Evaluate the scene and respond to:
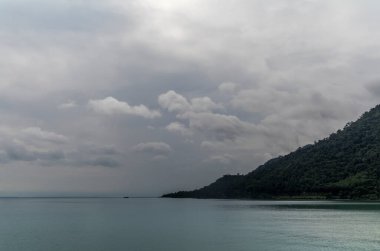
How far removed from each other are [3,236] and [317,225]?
80.6m

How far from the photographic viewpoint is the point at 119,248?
262 ft

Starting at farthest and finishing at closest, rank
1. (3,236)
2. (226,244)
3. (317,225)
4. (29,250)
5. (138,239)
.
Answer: (317,225), (3,236), (138,239), (226,244), (29,250)

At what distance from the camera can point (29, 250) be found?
258ft

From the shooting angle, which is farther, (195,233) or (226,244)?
(195,233)

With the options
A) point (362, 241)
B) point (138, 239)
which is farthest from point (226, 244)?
point (362, 241)

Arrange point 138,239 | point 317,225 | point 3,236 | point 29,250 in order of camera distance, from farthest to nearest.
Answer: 1. point 317,225
2. point 3,236
3. point 138,239
4. point 29,250

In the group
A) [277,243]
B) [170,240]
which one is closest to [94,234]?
[170,240]

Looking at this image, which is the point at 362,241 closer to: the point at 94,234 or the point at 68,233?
the point at 94,234

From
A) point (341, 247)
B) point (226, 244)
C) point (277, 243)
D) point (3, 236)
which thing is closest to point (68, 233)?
point (3, 236)

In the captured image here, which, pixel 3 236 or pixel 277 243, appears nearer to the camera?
pixel 277 243

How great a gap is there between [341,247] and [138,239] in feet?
130

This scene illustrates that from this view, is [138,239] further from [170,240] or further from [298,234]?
[298,234]

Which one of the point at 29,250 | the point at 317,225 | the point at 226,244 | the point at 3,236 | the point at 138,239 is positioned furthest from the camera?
the point at 317,225

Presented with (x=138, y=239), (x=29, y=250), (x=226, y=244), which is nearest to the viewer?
(x=29, y=250)
